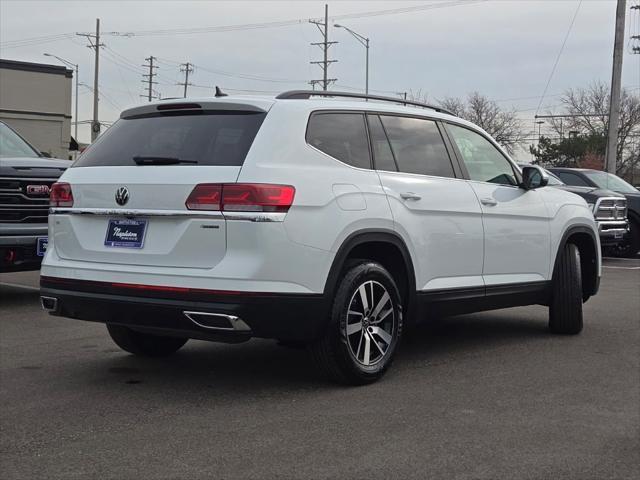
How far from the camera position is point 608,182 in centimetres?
1723

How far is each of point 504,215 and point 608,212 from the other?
928 centimetres

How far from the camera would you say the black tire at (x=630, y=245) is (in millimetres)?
17047

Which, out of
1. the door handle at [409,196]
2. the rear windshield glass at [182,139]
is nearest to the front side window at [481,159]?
the door handle at [409,196]

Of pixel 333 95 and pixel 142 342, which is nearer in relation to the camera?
pixel 333 95

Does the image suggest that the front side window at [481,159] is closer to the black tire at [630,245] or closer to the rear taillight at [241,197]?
the rear taillight at [241,197]

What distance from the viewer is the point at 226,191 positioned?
4.85 metres

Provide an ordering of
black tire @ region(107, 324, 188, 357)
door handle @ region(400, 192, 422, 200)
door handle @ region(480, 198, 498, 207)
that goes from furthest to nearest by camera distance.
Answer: door handle @ region(480, 198, 498, 207) → black tire @ region(107, 324, 188, 357) → door handle @ region(400, 192, 422, 200)

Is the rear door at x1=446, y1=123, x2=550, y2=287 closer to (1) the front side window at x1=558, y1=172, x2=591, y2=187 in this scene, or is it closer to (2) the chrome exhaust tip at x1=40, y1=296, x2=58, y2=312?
(2) the chrome exhaust tip at x1=40, y1=296, x2=58, y2=312

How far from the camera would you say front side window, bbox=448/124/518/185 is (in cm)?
662

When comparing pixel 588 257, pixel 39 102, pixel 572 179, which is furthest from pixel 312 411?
pixel 39 102

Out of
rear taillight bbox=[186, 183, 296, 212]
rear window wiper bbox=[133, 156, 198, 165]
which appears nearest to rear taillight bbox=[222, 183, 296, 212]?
rear taillight bbox=[186, 183, 296, 212]

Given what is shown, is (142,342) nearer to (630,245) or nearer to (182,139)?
(182,139)

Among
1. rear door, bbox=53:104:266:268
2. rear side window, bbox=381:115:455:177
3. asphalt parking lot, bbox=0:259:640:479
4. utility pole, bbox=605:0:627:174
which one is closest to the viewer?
asphalt parking lot, bbox=0:259:640:479

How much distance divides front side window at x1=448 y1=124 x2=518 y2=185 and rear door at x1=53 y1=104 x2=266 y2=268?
6.66 ft
